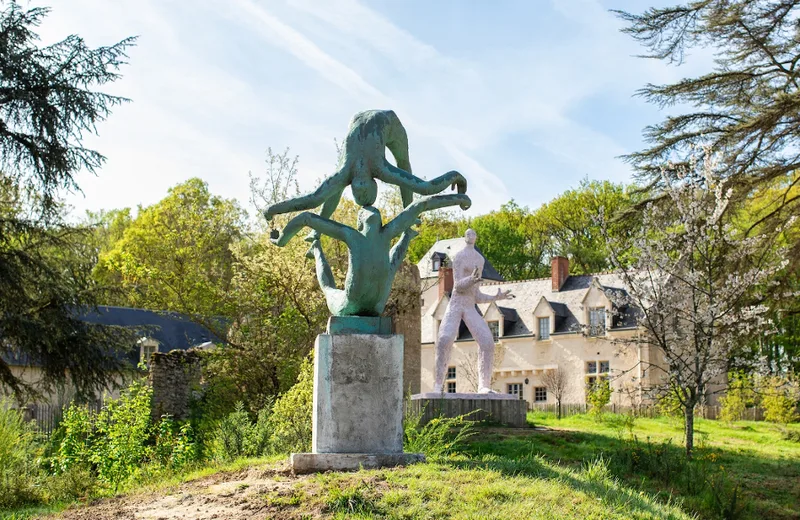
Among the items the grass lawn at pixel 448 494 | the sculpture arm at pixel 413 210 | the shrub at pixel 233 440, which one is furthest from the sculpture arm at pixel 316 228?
Result: the shrub at pixel 233 440

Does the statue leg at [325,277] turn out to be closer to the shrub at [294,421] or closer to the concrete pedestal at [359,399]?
the concrete pedestal at [359,399]

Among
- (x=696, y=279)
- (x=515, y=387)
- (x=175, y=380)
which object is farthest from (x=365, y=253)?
(x=515, y=387)

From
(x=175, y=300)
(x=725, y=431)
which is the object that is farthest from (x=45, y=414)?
(x=725, y=431)

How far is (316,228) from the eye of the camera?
30.3ft

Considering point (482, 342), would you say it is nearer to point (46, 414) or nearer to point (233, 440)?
point (233, 440)

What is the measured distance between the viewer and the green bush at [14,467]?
10758 mm

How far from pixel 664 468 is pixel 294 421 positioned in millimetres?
5260

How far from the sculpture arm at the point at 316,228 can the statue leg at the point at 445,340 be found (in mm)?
7823

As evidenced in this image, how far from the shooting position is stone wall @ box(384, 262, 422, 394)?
80.7 ft

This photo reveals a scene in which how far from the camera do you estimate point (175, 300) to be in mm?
31516

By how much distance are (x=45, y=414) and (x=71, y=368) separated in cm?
886

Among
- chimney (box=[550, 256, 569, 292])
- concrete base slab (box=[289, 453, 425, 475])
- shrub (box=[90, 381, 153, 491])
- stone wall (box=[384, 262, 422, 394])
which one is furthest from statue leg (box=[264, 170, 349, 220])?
chimney (box=[550, 256, 569, 292])

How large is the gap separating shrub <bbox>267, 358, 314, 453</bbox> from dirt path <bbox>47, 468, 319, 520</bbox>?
320 cm

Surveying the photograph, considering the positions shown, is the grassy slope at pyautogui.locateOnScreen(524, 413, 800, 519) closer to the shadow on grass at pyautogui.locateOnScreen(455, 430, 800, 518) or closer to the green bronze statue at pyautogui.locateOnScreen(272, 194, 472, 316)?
the shadow on grass at pyautogui.locateOnScreen(455, 430, 800, 518)
